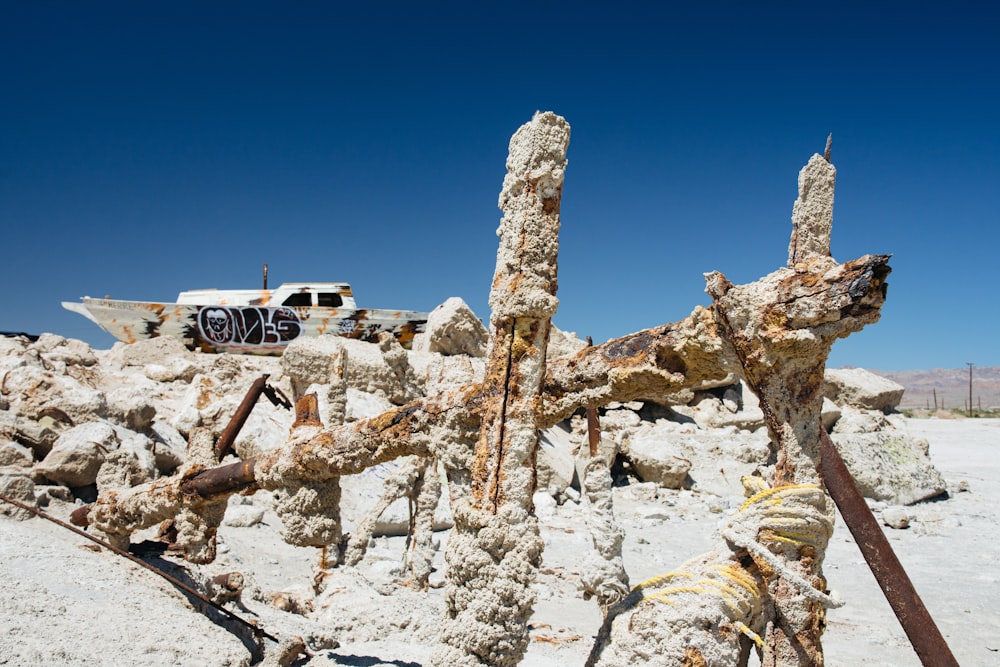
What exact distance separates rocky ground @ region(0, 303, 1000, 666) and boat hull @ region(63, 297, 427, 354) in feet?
2.71

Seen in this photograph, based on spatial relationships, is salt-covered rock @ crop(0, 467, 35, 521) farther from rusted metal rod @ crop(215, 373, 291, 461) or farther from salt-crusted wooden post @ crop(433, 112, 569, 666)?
salt-crusted wooden post @ crop(433, 112, 569, 666)

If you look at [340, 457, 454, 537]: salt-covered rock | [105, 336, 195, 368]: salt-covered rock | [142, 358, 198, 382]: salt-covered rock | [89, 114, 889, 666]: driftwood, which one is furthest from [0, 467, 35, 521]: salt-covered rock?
[105, 336, 195, 368]: salt-covered rock

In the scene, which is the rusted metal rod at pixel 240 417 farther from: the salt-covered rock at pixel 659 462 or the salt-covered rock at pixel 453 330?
the salt-covered rock at pixel 659 462

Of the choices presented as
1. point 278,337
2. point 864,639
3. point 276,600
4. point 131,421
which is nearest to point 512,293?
point 276,600

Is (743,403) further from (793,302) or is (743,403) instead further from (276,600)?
(793,302)

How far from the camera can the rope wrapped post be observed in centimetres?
231

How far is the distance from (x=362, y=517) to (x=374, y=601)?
112 inches

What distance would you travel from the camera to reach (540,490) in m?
9.91

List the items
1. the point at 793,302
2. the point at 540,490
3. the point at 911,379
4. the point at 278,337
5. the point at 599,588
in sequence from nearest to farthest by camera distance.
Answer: the point at 793,302 < the point at 599,588 < the point at 540,490 < the point at 278,337 < the point at 911,379

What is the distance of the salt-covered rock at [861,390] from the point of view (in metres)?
15.3

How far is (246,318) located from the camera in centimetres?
1324

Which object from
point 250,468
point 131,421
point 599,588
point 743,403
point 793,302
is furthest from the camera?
point 743,403

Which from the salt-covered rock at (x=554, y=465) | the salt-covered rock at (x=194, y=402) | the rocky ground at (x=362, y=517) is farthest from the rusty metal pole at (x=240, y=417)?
the salt-covered rock at (x=554, y=465)

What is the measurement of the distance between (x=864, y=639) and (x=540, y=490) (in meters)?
5.10
